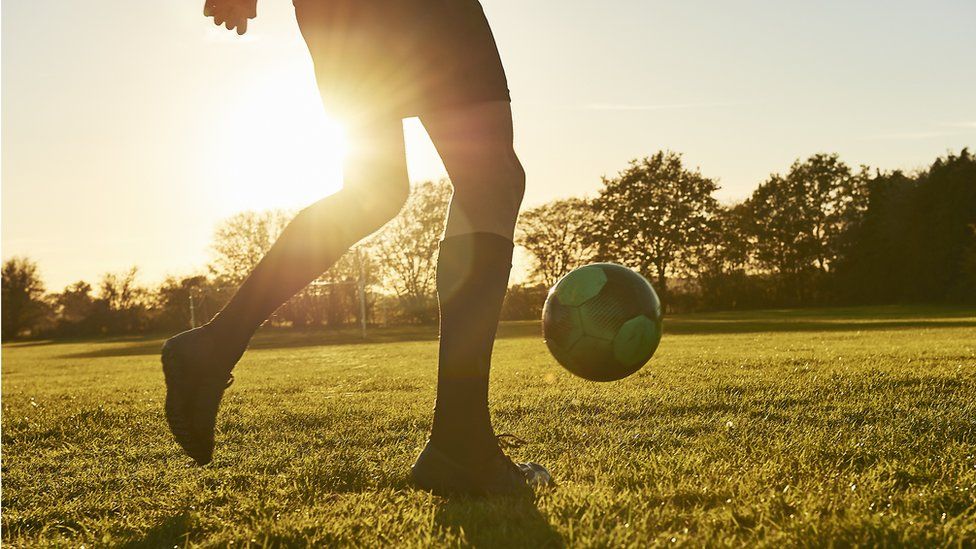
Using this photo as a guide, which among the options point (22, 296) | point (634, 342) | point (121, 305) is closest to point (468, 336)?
point (634, 342)

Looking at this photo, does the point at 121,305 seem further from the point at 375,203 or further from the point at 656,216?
the point at 375,203

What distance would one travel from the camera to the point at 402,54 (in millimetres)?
2357

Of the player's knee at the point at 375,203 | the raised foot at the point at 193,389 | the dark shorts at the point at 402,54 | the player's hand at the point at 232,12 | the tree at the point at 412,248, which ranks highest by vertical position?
the tree at the point at 412,248

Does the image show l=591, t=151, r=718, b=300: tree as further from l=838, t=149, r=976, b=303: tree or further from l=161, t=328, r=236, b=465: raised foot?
l=161, t=328, r=236, b=465: raised foot

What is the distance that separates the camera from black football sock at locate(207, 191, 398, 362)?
2414 mm

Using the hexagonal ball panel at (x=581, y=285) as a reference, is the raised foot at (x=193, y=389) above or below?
below

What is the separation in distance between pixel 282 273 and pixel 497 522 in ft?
3.50

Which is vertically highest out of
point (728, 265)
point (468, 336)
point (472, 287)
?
point (728, 265)

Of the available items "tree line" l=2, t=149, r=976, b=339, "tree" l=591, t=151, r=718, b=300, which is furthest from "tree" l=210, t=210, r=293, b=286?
"tree" l=591, t=151, r=718, b=300

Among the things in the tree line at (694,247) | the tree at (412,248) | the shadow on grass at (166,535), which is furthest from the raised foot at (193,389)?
the tree at (412,248)

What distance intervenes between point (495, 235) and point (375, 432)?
170 cm

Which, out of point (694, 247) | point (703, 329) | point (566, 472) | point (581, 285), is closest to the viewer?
point (566, 472)

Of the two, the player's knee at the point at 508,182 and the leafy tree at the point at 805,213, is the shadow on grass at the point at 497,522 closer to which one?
the player's knee at the point at 508,182

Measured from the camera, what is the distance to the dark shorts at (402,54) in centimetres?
233
